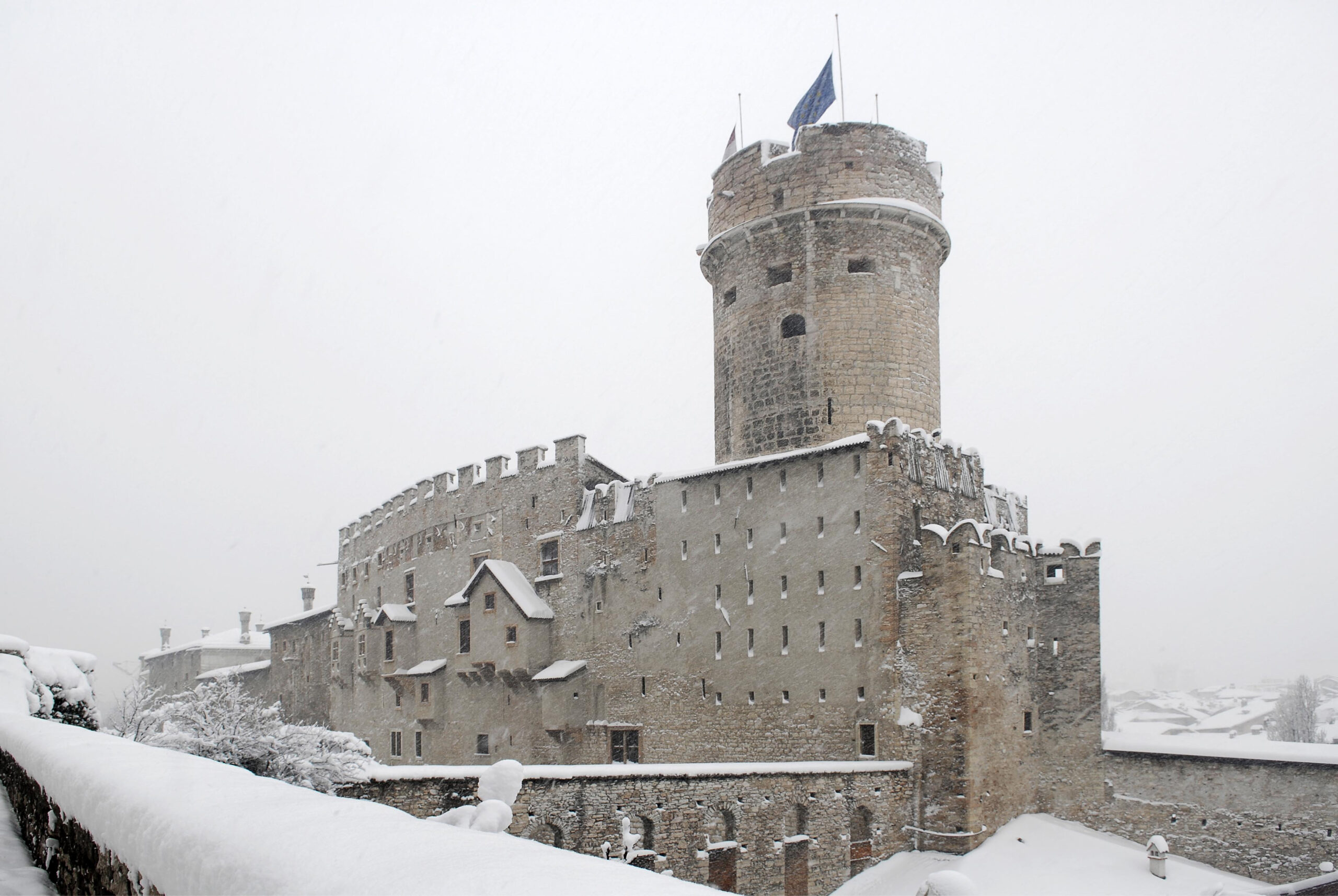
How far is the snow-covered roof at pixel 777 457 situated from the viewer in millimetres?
25312

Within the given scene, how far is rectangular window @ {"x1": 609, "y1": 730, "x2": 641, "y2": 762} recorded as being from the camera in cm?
2890

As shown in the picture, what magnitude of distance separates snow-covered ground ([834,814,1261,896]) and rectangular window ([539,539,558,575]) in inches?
573

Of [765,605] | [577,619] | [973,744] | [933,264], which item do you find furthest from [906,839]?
[933,264]

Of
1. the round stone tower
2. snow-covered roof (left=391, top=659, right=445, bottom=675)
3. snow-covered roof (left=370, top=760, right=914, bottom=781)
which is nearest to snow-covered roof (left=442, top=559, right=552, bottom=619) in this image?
snow-covered roof (left=391, top=659, right=445, bottom=675)

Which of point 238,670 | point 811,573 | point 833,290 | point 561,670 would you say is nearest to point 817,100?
point 833,290

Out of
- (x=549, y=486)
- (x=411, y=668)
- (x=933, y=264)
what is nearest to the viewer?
(x=933, y=264)

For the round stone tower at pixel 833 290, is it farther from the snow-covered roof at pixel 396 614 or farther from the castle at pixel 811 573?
the snow-covered roof at pixel 396 614

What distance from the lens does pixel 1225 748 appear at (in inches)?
953

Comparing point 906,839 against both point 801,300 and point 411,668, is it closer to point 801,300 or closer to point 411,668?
point 801,300

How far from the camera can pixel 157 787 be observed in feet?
17.6

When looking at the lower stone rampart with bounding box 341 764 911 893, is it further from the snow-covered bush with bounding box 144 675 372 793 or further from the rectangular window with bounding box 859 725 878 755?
the rectangular window with bounding box 859 725 878 755

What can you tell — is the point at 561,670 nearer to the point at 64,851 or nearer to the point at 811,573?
the point at 811,573

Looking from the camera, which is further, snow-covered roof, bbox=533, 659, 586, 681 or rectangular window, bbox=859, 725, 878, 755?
snow-covered roof, bbox=533, 659, 586, 681

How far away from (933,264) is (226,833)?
27955 mm
